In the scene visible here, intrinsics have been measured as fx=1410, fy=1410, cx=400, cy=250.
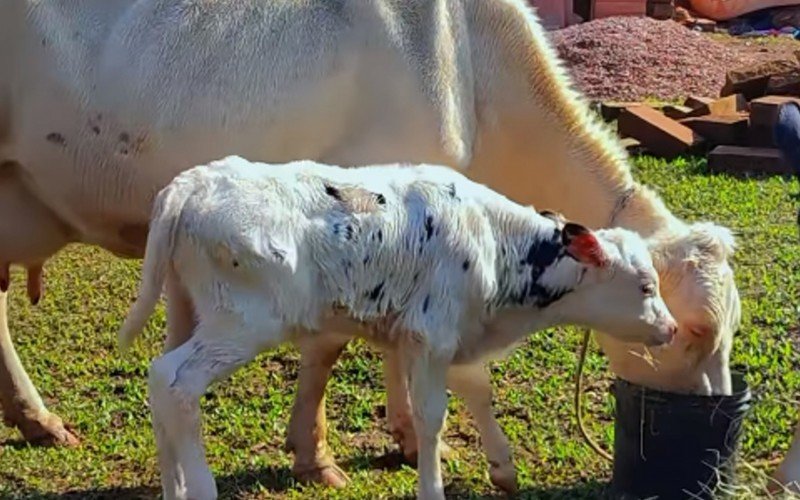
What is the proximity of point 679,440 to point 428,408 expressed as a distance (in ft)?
3.04

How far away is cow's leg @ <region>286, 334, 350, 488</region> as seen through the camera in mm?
5504

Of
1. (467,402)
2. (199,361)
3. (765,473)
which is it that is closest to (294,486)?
(467,402)

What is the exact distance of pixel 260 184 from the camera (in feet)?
14.8

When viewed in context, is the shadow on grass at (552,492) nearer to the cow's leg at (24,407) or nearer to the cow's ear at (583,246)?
the cow's ear at (583,246)

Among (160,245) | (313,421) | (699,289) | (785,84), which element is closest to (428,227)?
(160,245)

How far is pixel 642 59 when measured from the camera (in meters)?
14.6

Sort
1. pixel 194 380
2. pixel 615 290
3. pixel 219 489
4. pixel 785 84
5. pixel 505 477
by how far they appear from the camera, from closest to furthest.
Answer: pixel 194 380
pixel 615 290
pixel 505 477
pixel 219 489
pixel 785 84

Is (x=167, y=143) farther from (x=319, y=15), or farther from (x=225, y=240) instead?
(x=225, y=240)

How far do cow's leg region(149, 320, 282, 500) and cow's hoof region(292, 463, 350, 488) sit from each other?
1.05 meters

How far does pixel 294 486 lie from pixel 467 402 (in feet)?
2.49

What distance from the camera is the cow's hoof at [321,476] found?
5473 millimetres

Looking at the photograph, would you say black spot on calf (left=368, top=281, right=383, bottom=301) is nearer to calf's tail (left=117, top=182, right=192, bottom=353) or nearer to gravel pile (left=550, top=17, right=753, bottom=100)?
calf's tail (left=117, top=182, right=192, bottom=353)

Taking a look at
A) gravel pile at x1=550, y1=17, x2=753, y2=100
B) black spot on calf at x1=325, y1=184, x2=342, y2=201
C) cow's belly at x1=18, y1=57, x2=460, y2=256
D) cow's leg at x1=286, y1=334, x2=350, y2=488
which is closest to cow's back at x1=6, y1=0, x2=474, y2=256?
cow's belly at x1=18, y1=57, x2=460, y2=256

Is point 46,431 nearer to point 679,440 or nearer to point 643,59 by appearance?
point 679,440
